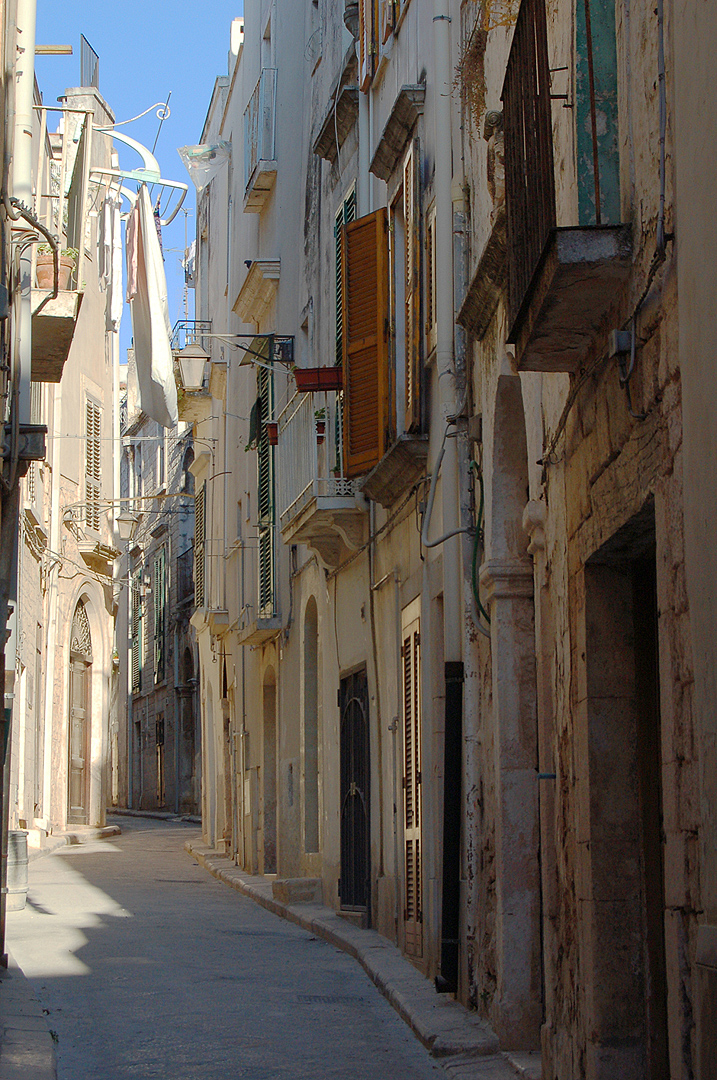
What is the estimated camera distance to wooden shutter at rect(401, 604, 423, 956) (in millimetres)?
11078

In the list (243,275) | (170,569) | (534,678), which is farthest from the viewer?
(170,569)

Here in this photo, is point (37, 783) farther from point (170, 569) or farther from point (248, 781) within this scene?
point (170, 569)

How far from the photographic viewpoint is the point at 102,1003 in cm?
957

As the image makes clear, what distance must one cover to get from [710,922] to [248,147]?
18684mm

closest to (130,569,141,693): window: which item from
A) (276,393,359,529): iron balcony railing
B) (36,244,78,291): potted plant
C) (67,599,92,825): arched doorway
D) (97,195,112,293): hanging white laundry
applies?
(67,599,92,825): arched doorway

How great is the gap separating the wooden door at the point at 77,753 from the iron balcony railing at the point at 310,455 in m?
17.5

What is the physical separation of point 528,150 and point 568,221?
0.47 m

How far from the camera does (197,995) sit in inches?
390

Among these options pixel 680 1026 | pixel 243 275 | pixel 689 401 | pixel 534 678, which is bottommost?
pixel 680 1026

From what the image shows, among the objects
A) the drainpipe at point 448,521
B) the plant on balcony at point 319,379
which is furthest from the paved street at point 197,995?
the plant on balcony at point 319,379

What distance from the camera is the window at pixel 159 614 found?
4697cm

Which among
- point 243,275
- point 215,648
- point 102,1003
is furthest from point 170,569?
point 102,1003

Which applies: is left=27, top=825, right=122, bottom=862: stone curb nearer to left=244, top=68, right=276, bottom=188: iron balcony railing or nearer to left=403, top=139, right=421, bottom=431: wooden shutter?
left=244, top=68, right=276, bottom=188: iron balcony railing

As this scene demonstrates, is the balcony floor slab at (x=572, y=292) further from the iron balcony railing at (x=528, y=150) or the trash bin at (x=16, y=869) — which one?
the trash bin at (x=16, y=869)
